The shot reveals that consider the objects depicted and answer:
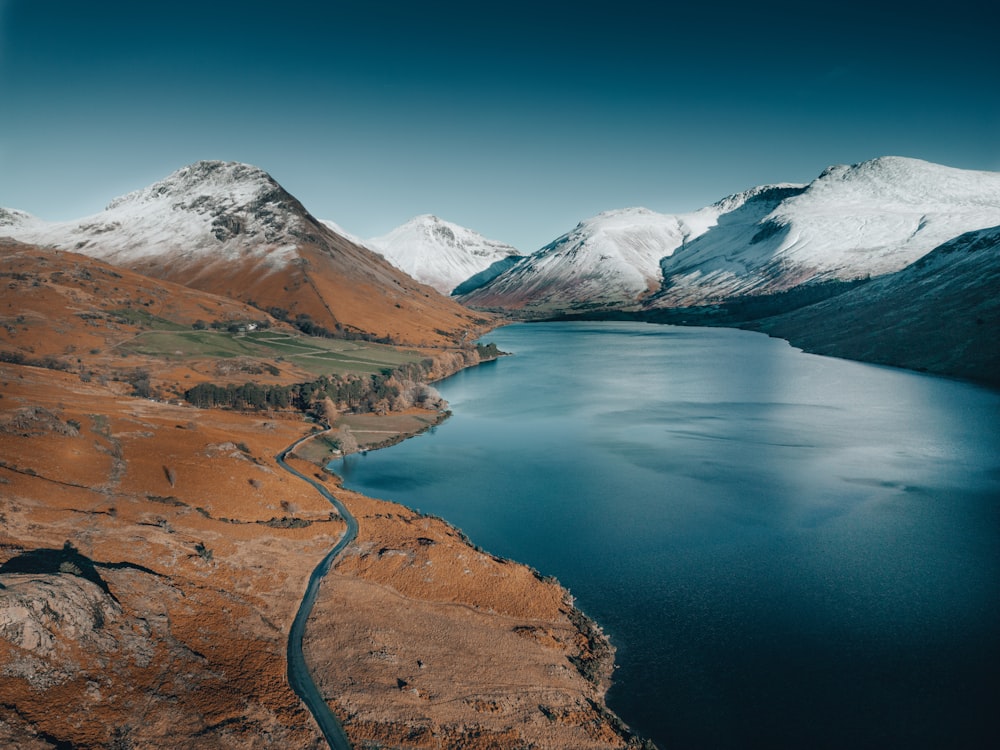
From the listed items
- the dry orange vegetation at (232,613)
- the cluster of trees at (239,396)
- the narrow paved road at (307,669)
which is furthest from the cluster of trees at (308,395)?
the narrow paved road at (307,669)

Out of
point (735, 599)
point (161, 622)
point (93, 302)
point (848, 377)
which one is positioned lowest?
point (735, 599)

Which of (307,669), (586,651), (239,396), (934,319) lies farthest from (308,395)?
(934,319)

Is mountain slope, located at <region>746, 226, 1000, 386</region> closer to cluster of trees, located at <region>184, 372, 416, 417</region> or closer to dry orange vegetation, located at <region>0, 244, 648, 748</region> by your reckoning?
cluster of trees, located at <region>184, 372, 416, 417</region>

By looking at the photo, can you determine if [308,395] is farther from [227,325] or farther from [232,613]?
[232,613]

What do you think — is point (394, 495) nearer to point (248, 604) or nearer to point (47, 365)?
point (248, 604)

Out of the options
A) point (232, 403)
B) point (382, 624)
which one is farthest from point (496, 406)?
point (382, 624)

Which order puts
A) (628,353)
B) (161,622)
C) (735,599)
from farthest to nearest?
(628,353), (735,599), (161,622)

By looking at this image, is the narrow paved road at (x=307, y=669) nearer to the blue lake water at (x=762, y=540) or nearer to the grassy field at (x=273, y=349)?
the blue lake water at (x=762, y=540)
